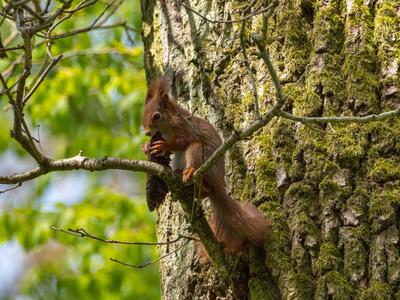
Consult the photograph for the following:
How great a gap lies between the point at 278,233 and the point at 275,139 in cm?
39

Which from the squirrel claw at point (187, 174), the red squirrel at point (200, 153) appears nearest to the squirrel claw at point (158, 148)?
the red squirrel at point (200, 153)

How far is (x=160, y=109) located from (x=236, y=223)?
809 millimetres

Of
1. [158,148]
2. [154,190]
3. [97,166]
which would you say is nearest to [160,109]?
[158,148]

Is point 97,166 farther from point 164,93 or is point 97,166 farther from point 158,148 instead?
point 164,93

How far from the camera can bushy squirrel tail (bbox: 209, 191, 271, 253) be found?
2668 millimetres

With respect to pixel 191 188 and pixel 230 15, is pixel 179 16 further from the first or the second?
pixel 191 188

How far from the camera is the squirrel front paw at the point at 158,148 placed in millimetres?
2920

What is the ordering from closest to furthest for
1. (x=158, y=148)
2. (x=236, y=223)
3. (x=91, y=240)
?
1. (x=236, y=223)
2. (x=158, y=148)
3. (x=91, y=240)

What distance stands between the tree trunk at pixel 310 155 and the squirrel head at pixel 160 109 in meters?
0.12

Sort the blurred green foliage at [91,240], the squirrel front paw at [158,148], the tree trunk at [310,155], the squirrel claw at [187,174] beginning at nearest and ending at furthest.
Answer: the tree trunk at [310,155]
the squirrel claw at [187,174]
the squirrel front paw at [158,148]
the blurred green foliage at [91,240]

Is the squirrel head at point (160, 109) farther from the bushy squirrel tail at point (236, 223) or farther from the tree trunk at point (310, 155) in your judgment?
the bushy squirrel tail at point (236, 223)

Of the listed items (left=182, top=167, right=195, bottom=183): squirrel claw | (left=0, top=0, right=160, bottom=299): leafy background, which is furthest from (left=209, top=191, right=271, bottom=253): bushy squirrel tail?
(left=0, top=0, right=160, bottom=299): leafy background

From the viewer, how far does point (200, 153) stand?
9.80 feet

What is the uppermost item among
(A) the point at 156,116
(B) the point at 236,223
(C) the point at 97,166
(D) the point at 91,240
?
(D) the point at 91,240
